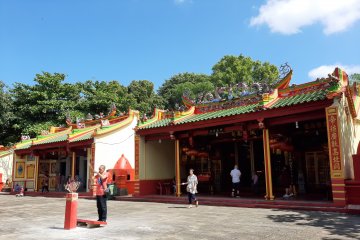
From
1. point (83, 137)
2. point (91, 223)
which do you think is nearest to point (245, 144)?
point (83, 137)

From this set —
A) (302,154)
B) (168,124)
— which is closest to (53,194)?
(168,124)

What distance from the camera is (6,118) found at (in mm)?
29734

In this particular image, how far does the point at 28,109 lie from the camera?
98.6ft

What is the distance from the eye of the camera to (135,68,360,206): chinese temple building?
10.2 m

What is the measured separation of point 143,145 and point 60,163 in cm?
1059

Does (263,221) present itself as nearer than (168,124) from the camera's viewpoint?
Yes

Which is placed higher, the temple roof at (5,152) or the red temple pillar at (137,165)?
the temple roof at (5,152)

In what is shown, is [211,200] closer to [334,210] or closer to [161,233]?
[334,210]

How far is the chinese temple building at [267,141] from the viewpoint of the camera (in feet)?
33.5

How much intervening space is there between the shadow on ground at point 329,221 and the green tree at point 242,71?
30.2 metres

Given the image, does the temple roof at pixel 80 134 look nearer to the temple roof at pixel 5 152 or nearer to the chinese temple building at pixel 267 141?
the temple roof at pixel 5 152

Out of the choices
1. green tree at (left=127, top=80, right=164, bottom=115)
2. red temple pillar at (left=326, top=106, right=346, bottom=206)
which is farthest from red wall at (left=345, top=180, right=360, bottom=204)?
green tree at (left=127, top=80, right=164, bottom=115)

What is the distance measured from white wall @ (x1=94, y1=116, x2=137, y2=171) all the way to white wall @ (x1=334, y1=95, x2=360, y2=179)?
37.5ft

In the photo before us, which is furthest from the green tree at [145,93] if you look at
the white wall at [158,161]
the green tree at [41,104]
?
the white wall at [158,161]
